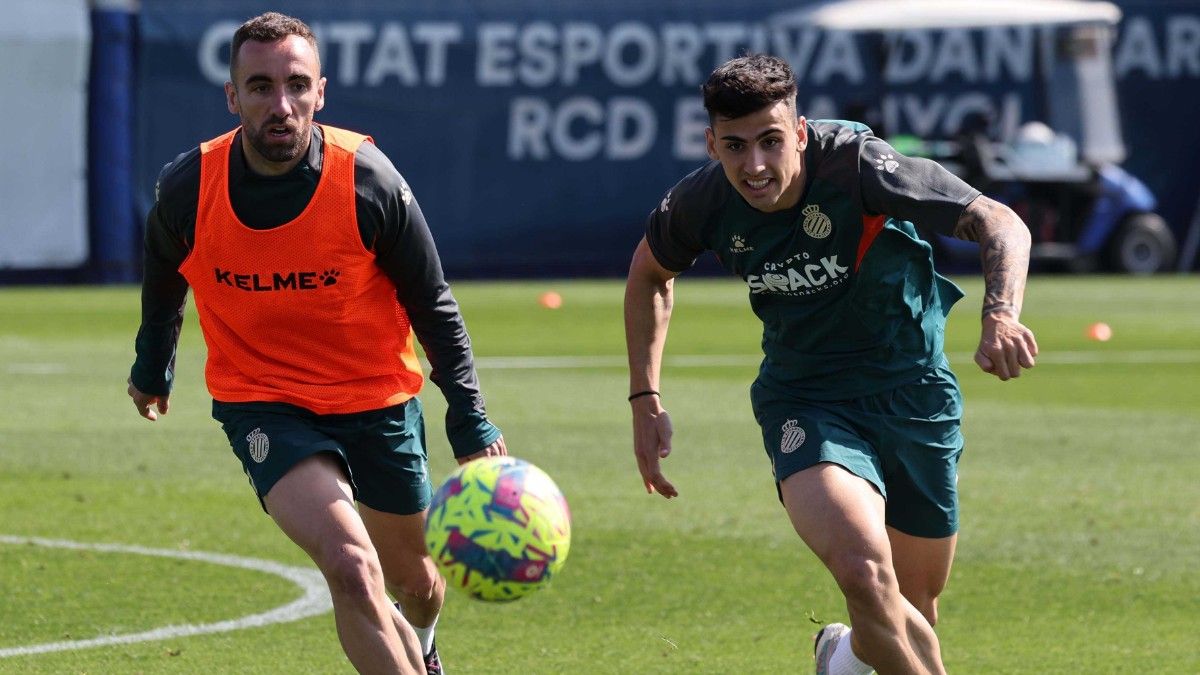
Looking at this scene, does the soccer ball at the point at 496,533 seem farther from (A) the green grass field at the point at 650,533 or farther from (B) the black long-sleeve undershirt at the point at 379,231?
(A) the green grass field at the point at 650,533

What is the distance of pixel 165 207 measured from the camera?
20.8ft

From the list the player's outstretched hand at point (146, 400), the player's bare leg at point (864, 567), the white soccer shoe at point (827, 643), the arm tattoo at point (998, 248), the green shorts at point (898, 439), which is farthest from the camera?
the player's outstretched hand at point (146, 400)

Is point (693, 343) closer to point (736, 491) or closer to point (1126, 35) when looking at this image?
point (736, 491)

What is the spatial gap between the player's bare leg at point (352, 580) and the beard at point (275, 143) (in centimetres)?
99

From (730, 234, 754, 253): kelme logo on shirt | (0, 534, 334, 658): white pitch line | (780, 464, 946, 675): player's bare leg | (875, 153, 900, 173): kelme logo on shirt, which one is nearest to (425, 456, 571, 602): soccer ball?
(780, 464, 946, 675): player's bare leg

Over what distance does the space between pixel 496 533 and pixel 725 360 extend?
1308 centimetres

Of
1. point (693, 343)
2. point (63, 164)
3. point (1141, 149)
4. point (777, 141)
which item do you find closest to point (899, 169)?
point (777, 141)

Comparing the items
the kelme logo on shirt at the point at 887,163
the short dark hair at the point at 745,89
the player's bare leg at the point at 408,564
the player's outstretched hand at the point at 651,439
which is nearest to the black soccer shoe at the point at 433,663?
the player's bare leg at the point at 408,564

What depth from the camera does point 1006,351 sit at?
17.7ft

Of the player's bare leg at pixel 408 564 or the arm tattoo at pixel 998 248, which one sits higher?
the arm tattoo at pixel 998 248

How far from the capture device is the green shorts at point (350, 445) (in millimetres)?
6168

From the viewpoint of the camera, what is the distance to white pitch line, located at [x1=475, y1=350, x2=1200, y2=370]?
59.3ft

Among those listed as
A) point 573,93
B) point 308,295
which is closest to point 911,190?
point 308,295

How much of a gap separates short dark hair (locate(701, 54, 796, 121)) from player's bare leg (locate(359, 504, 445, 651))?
5.14ft
